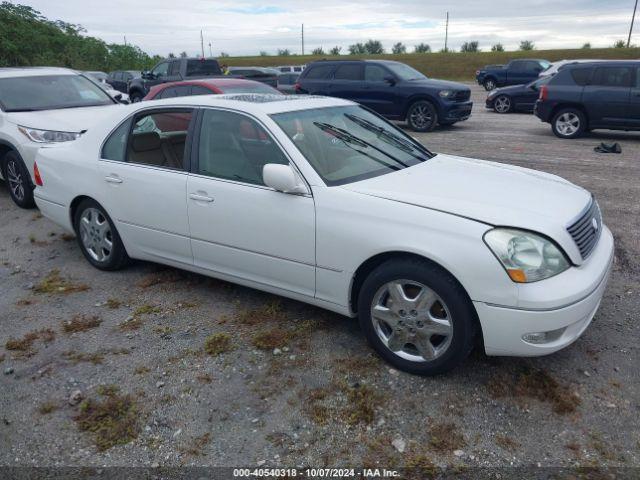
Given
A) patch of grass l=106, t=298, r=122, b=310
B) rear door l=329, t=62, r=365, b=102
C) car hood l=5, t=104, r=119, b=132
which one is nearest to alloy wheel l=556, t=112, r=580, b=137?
rear door l=329, t=62, r=365, b=102

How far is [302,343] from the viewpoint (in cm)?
376

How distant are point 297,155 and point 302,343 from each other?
1.27 meters

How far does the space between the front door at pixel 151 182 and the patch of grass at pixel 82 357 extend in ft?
3.27

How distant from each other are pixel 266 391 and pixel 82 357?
1.34 metres

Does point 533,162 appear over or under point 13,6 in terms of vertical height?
under

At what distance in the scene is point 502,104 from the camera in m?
17.9

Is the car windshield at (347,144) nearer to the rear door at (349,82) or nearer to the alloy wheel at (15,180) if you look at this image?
the alloy wheel at (15,180)

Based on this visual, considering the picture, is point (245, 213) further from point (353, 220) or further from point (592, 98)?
point (592, 98)

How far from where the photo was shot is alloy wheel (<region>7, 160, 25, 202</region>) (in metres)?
7.33

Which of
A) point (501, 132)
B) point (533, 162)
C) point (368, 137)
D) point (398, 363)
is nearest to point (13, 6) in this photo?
point (501, 132)

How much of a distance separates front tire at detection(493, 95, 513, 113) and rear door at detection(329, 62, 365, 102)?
19.6ft

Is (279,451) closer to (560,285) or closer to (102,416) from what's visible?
(102,416)

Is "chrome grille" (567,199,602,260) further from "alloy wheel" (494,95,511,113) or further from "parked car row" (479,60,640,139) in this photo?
"alloy wheel" (494,95,511,113)

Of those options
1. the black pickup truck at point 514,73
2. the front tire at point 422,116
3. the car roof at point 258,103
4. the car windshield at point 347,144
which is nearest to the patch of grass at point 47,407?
the car windshield at point 347,144
